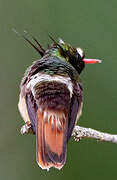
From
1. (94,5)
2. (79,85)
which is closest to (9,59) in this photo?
(94,5)

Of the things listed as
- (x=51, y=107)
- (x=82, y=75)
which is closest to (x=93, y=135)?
(x=51, y=107)

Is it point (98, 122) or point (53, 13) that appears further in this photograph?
point (53, 13)

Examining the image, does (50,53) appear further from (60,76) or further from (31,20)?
(31,20)

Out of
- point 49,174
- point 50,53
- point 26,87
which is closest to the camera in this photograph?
point 26,87

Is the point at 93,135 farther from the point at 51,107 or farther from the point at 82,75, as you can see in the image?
the point at 82,75

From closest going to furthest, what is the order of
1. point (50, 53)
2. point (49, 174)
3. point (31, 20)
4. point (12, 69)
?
point (50, 53) < point (49, 174) < point (12, 69) < point (31, 20)

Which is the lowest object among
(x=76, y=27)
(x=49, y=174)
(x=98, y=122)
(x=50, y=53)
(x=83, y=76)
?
(x=49, y=174)

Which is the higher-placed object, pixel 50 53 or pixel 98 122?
pixel 50 53

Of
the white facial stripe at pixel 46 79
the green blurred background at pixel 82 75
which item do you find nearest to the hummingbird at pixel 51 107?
the white facial stripe at pixel 46 79
